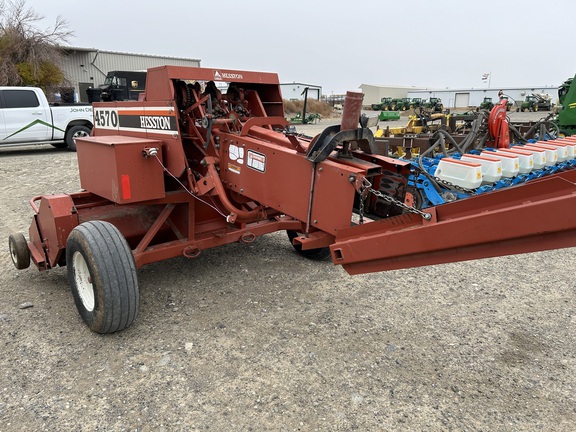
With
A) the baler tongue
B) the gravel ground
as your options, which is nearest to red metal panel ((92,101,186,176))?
the gravel ground

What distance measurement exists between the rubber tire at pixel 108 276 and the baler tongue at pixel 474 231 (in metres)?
1.55

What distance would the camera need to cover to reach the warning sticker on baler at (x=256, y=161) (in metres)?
3.22

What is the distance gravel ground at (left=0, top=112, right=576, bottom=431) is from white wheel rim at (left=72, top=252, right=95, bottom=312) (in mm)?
205

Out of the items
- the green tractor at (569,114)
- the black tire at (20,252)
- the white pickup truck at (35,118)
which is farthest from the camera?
the white pickup truck at (35,118)

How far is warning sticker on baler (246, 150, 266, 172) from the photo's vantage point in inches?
127

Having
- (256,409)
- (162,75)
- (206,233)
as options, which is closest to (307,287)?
(206,233)

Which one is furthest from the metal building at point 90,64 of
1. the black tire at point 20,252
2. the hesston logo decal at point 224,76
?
the hesston logo decal at point 224,76

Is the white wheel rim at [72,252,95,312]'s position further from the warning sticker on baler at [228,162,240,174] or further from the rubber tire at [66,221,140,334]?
the warning sticker on baler at [228,162,240,174]

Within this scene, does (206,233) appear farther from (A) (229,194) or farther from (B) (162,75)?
(B) (162,75)

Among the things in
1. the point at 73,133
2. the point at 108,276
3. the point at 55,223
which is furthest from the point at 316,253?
the point at 73,133

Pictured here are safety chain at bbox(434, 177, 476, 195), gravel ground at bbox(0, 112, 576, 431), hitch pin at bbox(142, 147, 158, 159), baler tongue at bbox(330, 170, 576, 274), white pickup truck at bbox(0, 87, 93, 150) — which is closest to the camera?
baler tongue at bbox(330, 170, 576, 274)

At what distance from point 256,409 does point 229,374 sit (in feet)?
1.26

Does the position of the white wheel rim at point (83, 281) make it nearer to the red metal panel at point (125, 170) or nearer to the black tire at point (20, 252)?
the red metal panel at point (125, 170)

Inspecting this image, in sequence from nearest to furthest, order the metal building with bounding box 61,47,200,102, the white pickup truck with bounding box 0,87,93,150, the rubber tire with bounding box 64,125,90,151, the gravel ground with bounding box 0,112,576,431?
1. the gravel ground with bounding box 0,112,576,431
2. the white pickup truck with bounding box 0,87,93,150
3. the rubber tire with bounding box 64,125,90,151
4. the metal building with bounding box 61,47,200,102
